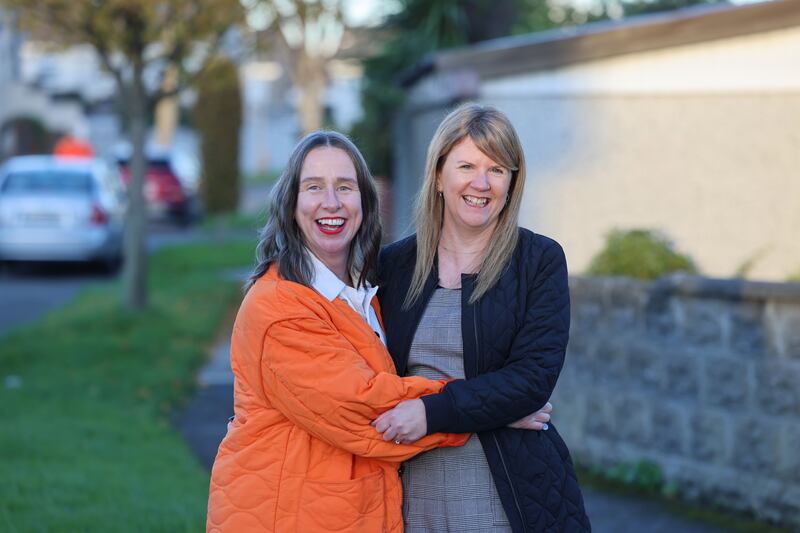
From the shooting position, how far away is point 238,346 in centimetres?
281

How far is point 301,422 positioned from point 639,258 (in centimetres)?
409

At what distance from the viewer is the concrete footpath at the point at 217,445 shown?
539cm

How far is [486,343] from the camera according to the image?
2.93 metres

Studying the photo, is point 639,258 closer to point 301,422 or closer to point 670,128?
point 670,128

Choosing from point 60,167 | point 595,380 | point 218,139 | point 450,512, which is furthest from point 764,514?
point 218,139

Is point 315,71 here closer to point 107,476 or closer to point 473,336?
point 107,476

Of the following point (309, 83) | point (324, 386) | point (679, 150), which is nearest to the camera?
point (324, 386)

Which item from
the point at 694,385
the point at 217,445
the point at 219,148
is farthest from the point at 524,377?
the point at 219,148

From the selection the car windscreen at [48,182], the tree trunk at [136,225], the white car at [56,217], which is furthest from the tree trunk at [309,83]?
the tree trunk at [136,225]

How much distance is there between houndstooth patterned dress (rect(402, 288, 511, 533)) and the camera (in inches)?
116

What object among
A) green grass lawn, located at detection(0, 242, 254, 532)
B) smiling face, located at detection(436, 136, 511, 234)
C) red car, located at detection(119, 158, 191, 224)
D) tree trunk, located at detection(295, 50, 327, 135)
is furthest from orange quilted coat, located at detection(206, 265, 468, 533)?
red car, located at detection(119, 158, 191, 224)

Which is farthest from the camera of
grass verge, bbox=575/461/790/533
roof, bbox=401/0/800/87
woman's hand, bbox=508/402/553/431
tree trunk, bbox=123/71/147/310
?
tree trunk, bbox=123/71/147/310

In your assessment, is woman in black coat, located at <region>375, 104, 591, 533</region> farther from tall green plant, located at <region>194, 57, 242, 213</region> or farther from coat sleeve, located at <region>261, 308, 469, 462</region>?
tall green plant, located at <region>194, 57, 242, 213</region>

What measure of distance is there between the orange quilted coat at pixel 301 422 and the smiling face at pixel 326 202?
0.61 ft
